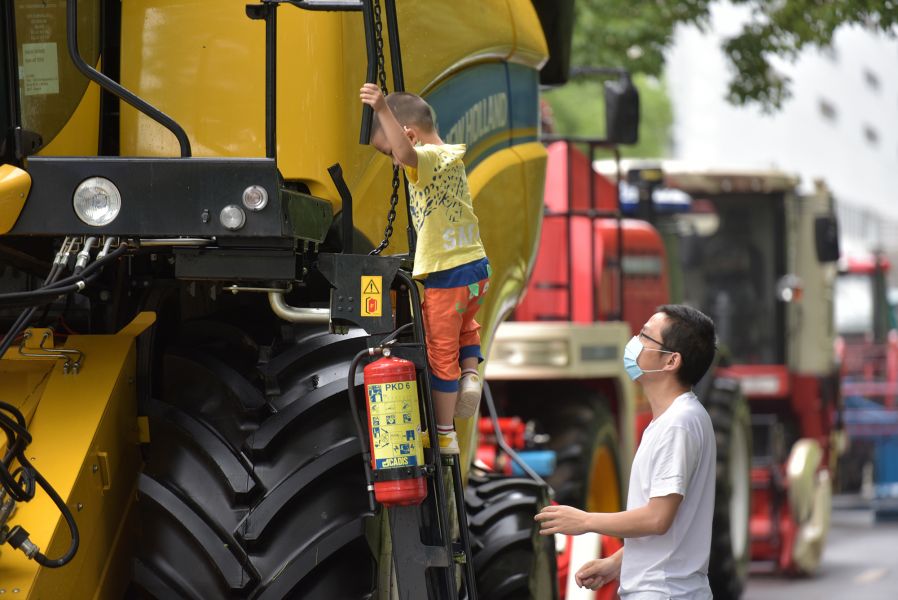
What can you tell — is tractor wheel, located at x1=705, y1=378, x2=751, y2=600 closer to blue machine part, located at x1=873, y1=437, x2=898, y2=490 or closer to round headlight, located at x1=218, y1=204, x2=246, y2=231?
blue machine part, located at x1=873, y1=437, x2=898, y2=490

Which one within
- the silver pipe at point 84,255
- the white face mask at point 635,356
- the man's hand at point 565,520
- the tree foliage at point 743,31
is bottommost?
the man's hand at point 565,520

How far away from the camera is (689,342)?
13.3ft

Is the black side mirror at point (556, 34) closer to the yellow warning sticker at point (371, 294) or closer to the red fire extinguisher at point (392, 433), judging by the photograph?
the yellow warning sticker at point (371, 294)

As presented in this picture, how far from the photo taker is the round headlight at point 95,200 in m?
3.68

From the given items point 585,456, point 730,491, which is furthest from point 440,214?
point 730,491

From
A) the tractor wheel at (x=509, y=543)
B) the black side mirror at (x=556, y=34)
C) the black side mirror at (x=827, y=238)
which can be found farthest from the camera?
the black side mirror at (x=827, y=238)

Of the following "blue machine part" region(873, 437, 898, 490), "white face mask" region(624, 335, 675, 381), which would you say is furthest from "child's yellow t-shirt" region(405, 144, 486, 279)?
"blue machine part" region(873, 437, 898, 490)

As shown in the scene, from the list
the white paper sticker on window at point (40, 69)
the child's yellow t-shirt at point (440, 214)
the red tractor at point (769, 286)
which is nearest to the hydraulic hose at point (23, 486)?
the white paper sticker on window at point (40, 69)

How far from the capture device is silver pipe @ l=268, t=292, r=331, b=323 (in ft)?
13.2

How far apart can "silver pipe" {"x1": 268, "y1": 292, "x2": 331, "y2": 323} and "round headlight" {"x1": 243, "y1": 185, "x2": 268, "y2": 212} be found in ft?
1.38

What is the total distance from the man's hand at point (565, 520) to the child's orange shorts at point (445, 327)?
0.50 meters

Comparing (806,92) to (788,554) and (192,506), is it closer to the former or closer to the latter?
(788,554)

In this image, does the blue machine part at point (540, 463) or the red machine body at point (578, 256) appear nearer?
the blue machine part at point (540, 463)

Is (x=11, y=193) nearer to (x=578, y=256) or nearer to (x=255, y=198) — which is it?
(x=255, y=198)
